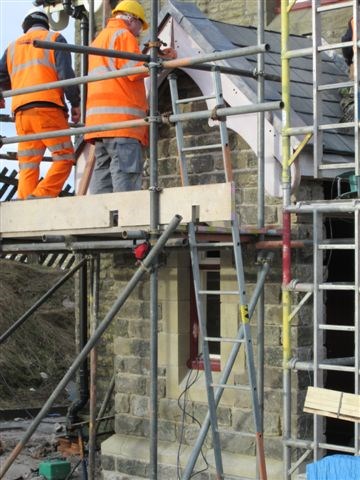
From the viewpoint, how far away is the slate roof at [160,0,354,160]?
8.49m

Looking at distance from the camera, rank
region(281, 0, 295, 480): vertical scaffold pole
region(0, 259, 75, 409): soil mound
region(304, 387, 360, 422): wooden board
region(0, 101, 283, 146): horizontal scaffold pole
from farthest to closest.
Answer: region(0, 259, 75, 409): soil mound → region(281, 0, 295, 480): vertical scaffold pole → region(0, 101, 283, 146): horizontal scaffold pole → region(304, 387, 360, 422): wooden board

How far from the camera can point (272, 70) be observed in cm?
917

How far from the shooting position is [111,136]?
846cm

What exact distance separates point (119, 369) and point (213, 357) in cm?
107

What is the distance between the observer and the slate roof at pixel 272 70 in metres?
8.49

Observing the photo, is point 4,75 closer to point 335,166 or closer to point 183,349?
point 183,349

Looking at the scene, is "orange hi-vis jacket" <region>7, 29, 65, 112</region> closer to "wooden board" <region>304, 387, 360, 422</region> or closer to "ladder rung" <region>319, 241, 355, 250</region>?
"ladder rung" <region>319, 241, 355, 250</region>

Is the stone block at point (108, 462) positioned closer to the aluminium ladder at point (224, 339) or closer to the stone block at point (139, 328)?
the stone block at point (139, 328)

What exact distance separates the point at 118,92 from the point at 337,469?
13.8 feet

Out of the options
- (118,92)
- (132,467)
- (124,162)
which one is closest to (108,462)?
(132,467)

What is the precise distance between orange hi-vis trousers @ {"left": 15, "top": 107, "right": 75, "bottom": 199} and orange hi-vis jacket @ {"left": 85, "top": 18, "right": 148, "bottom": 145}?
1.67 ft

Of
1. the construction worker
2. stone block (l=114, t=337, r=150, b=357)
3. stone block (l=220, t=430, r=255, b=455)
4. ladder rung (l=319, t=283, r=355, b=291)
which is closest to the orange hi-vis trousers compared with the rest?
the construction worker

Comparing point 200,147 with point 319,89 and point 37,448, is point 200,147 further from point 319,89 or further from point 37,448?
point 37,448

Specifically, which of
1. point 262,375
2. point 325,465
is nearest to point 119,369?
point 262,375
